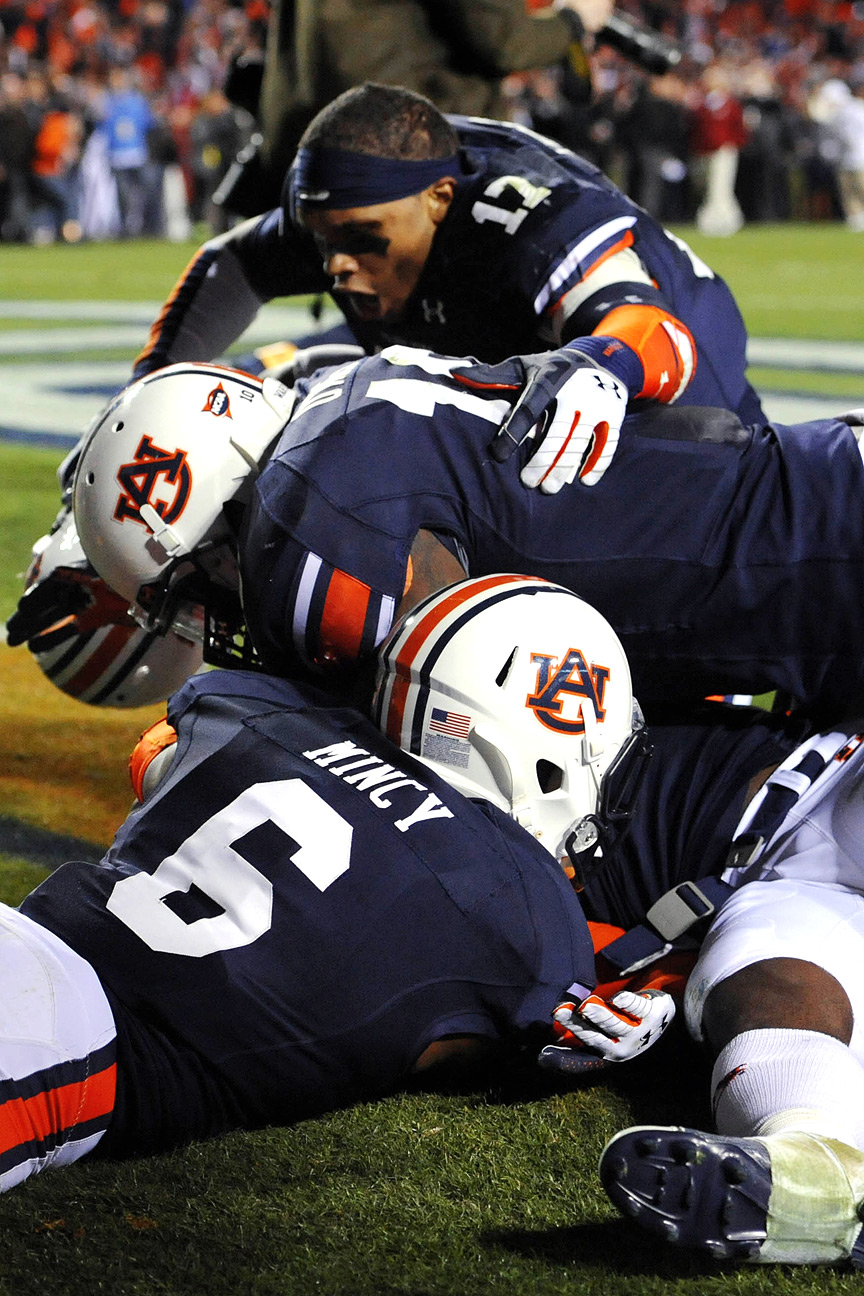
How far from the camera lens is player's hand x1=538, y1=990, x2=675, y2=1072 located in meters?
2.17

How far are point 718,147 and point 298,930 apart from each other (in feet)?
68.1

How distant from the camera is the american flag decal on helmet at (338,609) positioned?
2584mm

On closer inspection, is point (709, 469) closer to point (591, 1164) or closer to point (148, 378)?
point (148, 378)

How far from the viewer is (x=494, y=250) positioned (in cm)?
357

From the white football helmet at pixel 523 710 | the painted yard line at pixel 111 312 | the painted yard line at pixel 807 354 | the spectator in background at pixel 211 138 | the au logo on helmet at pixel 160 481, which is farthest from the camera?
the spectator in background at pixel 211 138

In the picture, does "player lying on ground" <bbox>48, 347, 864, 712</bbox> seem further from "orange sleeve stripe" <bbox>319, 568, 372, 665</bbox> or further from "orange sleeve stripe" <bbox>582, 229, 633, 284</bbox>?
"orange sleeve stripe" <bbox>582, 229, 633, 284</bbox>

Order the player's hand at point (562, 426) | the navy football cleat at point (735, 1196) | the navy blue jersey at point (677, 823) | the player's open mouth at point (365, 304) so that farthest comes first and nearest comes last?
1. the player's open mouth at point (365, 304)
2. the player's hand at point (562, 426)
3. the navy blue jersey at point (677, 823)
4. the navy football cleat at point (735, 1196)

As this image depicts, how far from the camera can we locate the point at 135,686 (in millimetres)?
3564

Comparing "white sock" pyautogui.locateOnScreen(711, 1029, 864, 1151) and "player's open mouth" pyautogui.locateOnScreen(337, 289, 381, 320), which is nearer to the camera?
"white sock" pyautogui.locateOnScreen(711, 1029, 864, 1151)

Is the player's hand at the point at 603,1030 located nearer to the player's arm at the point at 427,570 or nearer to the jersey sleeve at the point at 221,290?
the player's arm at the point at 427,570

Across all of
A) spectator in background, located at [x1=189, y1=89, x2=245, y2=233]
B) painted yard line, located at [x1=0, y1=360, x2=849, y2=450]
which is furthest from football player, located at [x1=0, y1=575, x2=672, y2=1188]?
spectator in background, located at [x1=189, y1=89, x2=245, y2=233]

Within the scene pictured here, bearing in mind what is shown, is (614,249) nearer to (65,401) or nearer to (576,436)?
(576,436)

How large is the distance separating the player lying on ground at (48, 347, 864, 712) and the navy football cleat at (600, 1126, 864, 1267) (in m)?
1.00

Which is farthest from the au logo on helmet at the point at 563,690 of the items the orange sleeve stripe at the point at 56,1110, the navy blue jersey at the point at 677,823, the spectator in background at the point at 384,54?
the spectator in background at the point at 384,54
